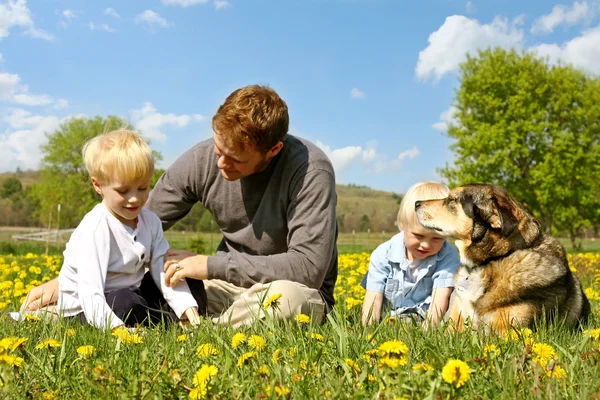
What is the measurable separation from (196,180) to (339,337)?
8.59 ft

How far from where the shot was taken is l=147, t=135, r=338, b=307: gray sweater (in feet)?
14.9

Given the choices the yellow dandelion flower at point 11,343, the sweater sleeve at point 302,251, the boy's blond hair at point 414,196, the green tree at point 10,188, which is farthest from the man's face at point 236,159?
the green tree at point 10,188

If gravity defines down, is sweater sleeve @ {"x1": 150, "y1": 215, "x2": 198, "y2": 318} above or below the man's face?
below

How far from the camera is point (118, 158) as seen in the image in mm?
4242

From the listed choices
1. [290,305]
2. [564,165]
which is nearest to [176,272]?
[290,305]

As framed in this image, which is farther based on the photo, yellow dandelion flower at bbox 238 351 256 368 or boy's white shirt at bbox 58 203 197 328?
boy's white shirt at bbox 58 203 197 328

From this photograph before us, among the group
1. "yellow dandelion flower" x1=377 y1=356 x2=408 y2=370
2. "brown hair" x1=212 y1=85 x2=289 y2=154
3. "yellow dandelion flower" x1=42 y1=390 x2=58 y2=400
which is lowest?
"yellow dandelion flower" x1=42 y1=390 x2=58 y2=400

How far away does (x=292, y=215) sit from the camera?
4781mm

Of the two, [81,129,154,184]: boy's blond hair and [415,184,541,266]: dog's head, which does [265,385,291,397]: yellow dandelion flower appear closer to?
[81,129,154,184]: boy's blond hair

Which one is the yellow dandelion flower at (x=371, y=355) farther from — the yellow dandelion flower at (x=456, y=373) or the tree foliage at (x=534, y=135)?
the tree foliage at (x=534, y=135)

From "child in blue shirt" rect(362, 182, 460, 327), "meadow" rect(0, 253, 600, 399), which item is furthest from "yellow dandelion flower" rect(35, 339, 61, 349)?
"child in blue shirt" rect(362, 182, 460, 327)

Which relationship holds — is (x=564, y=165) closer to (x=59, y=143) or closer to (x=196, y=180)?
(x=196, y=180)

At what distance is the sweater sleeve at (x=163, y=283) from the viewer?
4469mm

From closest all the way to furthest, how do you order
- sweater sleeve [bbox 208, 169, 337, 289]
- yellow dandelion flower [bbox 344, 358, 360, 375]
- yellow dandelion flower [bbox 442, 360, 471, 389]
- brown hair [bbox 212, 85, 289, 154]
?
yellow dandelion flower [bbox 442, 360, 471, 389] < yellow dandelion flower [bbox 344, 358, 360, 375] < brown hair [bbox 212, 85, 289, 154] < sweater sleeve [bbox 208, 169, 337, 289]
